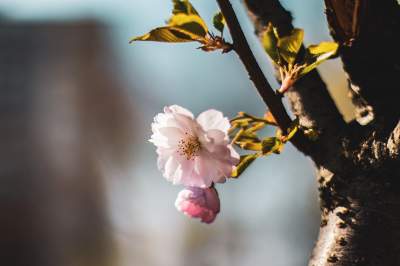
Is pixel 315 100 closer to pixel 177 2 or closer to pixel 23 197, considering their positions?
pixel 177 2

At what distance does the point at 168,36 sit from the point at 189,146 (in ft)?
0.41

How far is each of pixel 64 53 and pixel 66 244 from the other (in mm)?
2831

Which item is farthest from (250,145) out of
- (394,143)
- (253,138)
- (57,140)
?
(57,140)

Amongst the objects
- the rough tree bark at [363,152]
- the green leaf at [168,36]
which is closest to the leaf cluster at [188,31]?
the green leaf at [168,36]

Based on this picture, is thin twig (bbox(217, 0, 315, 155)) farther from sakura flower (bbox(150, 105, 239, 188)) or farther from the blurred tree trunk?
the blurred tree trunk

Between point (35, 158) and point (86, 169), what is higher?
point (35, 158)

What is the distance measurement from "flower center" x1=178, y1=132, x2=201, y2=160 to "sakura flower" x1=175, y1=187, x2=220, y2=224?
0.11 feet

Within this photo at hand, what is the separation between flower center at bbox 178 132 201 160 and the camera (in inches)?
18.2

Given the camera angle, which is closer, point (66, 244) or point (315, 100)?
point (315, 100)

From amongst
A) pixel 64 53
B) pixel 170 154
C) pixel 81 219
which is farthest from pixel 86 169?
pixel 170 154

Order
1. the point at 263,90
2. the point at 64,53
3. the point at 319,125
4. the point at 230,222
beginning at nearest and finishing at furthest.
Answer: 1. the point at 263,90
2. the point at 319,125
3. the point at 230,222
4. the point at 64,53

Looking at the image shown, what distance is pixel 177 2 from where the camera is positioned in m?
0.42

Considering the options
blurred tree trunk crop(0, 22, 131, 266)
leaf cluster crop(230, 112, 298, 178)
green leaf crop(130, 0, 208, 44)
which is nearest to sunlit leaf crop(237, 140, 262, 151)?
leaf cluster crop(230, 112, 298, 178)

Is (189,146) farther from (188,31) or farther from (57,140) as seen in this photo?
(57,140)
